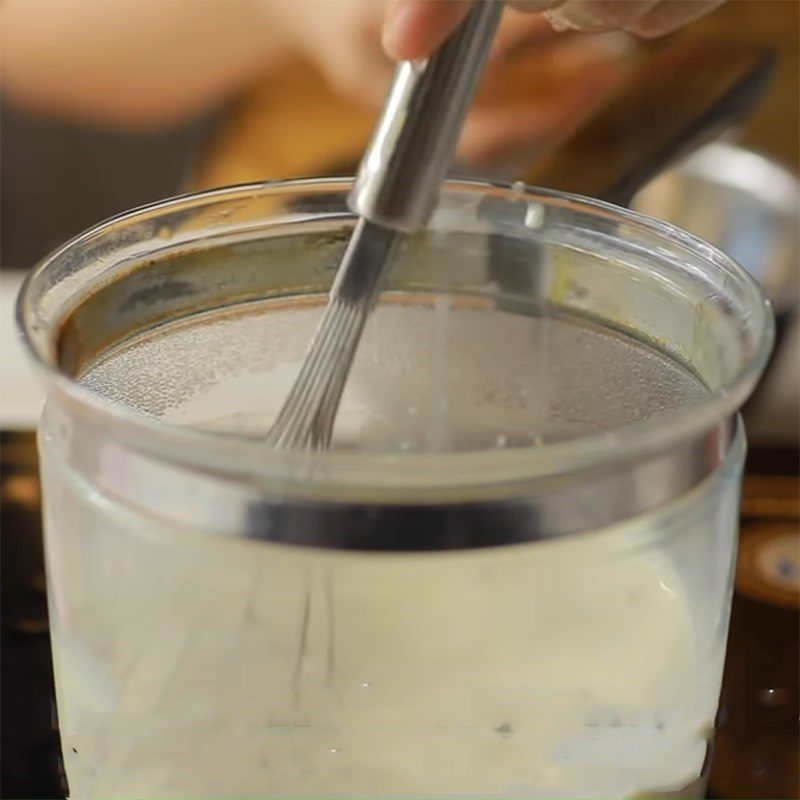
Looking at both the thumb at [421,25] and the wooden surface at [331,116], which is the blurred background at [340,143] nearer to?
the wooden surface at [331,116]

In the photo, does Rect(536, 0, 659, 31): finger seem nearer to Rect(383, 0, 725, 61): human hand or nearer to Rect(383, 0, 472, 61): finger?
Rect(383, 0, 725, 61): human hand

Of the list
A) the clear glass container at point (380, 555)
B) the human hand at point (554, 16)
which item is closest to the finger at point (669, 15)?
the human hand at point (554, 16)

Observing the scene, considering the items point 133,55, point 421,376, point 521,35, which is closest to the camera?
point 421,376

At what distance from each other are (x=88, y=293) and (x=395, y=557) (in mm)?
103

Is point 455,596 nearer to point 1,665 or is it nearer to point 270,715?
point 270,715

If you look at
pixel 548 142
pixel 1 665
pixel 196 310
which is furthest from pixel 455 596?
pixel 548 142

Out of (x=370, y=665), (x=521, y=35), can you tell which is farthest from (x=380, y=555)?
(x=521, y=35)

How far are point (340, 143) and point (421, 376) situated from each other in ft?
1.05

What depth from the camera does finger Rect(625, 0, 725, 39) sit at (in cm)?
36

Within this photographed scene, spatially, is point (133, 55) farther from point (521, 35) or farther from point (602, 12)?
point (602, 12)

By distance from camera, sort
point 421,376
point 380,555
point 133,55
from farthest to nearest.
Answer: point 133,55
point 421,376
point 380,555

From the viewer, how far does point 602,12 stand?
13.5 inches

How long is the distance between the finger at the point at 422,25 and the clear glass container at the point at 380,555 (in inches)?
2.3

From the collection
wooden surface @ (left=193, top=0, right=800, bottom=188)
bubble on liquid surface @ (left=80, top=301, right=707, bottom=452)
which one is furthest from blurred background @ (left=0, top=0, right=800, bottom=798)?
bubble on liquid surface @ (left=80, top=301, right=707, bottom=452)
